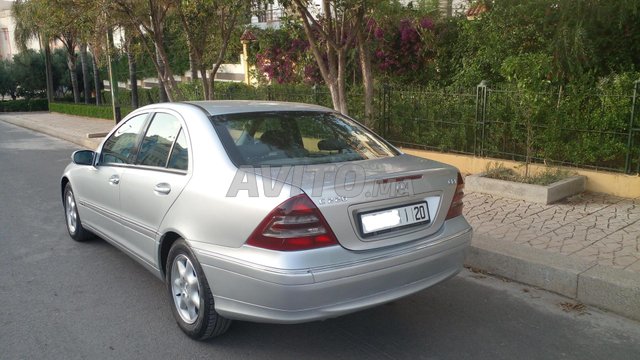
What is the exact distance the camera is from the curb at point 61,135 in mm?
14414

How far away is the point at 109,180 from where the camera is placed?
4.61 metres

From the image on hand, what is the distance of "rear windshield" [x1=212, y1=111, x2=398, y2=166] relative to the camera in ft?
11.8

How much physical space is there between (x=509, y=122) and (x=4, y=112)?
99.9 feet

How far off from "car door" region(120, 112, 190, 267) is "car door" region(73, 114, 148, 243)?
0.17 m

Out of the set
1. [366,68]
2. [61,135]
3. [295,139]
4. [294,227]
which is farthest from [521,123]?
[61,135]

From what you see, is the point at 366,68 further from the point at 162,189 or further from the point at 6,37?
the point at 6,37

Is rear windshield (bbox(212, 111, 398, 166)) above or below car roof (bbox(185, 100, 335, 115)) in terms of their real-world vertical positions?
below

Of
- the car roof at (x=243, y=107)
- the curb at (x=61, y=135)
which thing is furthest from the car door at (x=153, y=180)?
the curb at (x=61, y=135)

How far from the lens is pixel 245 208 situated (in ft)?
10.1

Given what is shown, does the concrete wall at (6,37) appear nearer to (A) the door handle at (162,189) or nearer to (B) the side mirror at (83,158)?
(B) the side mirror at (83,158)

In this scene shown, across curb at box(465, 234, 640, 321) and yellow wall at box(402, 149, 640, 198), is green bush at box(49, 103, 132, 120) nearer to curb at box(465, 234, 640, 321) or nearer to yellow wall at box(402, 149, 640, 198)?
yellow wall at box(402, 149, 640, 198)

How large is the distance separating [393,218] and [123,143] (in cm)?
264

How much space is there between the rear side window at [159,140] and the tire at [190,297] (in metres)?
0.74

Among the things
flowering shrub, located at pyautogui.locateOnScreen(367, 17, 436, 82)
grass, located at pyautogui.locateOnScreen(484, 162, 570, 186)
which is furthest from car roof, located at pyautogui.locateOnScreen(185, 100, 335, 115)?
flowering shrub, located at pyautogui.locateOnScreen(367, 17, 436, 82)
